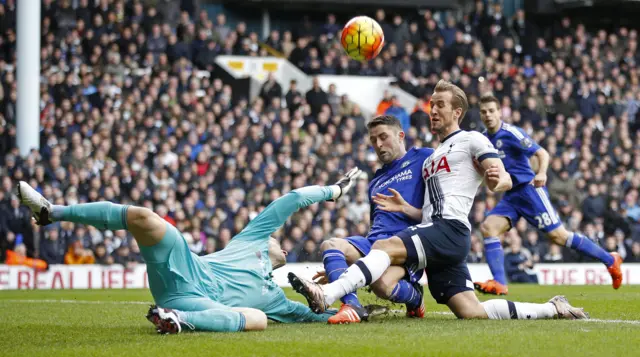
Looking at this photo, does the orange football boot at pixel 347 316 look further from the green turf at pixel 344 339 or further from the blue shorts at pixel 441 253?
the blue shorts at pixel 441 253

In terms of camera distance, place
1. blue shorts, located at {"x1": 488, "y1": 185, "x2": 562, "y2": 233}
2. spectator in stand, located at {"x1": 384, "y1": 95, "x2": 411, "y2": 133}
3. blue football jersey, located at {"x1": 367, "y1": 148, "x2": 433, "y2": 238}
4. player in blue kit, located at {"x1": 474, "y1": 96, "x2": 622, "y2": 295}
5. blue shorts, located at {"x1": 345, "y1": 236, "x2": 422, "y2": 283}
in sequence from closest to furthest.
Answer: blue shorts, located at {"x1": 345, "y1": 236, "x2": 422, "y2": 283} → blue football jersey, located at {"x1": 367, "y1": 148, "x2": 433, "y2": 238} → player in blue kit, located at {"x1": 474, "y1": 96, "x2": 622, "y2": 295} → blue shorts, located at {"x1": 488, "y1": 185, "x2": 562, "y2": 233} → spectator in stand, located at {"x1": 384, "y1": 95, "x2": 411, "y2": 133}

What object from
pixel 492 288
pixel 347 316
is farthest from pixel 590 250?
pixel 347 316

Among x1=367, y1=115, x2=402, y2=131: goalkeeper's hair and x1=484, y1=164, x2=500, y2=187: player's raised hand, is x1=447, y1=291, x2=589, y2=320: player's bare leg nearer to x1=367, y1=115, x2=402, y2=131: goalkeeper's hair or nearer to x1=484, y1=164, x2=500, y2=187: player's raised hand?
x1=484, y1=164, x2=500, y2=187: player's raised hand

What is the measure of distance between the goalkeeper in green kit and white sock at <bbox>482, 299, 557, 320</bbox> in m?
1.29

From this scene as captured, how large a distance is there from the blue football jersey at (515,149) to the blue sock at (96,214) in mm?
6300

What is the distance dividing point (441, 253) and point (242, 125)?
1257cm

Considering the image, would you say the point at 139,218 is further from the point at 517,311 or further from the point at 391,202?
the point at 517,311

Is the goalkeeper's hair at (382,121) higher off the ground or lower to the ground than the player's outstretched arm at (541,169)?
higher

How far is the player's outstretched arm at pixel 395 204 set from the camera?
788 centimetres

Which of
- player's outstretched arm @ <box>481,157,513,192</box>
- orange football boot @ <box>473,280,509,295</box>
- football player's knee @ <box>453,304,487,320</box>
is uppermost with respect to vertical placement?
player's outstretched arm @ <box>481,157,513,192</box>

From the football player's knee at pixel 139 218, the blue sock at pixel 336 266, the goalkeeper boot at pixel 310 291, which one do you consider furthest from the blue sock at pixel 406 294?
the football player's knee at pixel 139 218

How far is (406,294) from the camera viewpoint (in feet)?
26.2


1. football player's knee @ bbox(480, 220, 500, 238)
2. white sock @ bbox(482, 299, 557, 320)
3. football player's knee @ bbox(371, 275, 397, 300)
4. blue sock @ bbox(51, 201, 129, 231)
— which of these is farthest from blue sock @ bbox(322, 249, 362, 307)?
football player's knee @ bbox(480, 220, 500, 238)

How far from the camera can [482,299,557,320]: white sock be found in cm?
789
